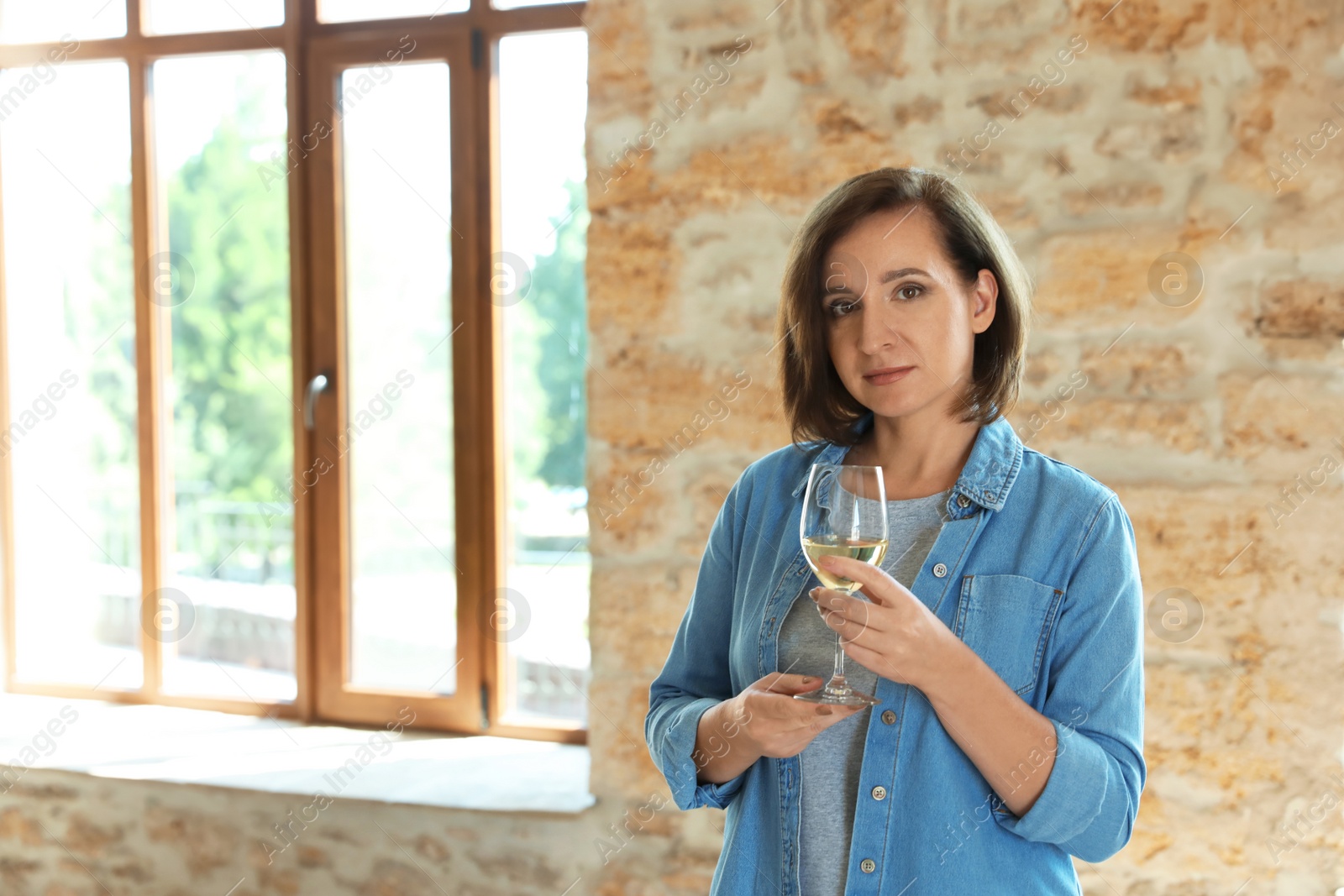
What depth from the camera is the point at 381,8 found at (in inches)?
104

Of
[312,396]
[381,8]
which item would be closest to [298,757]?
[312,396]

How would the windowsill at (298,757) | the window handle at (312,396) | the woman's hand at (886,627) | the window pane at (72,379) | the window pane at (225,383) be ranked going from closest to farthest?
the woman's hand at (886,627), the windowsill at (298,757), the window handle at (312,396), the window pane at (225,383), the window pane at (72,379)

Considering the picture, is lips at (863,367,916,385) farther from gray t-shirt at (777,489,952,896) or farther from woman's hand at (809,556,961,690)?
woman's hand at (809,556,961,690)

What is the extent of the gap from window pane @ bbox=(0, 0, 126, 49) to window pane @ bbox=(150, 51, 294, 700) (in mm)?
209

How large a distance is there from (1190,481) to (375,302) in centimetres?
198

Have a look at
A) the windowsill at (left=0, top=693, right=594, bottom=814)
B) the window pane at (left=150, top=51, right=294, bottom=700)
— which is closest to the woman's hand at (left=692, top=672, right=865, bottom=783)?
the windowsill at (left=0, top=693, right=594, bottom=814)

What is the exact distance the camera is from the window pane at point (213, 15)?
2.71 metres

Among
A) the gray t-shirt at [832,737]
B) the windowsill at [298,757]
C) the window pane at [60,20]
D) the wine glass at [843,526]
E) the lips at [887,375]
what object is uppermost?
the window pane at [60,20]

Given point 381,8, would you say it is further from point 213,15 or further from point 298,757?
point 298,757

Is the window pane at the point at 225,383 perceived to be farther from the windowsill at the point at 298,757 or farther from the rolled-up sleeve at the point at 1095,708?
the rolled-up sleeve at the point at 1095,708

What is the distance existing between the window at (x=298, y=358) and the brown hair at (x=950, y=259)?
1.23m

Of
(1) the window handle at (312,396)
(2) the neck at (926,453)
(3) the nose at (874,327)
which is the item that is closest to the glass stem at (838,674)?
(2) the neck at (926,453)

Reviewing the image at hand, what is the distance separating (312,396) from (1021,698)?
2.09m

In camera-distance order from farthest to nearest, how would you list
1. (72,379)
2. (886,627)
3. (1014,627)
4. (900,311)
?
(72,379)
(900,311)
(1014,627)
(886,627)
